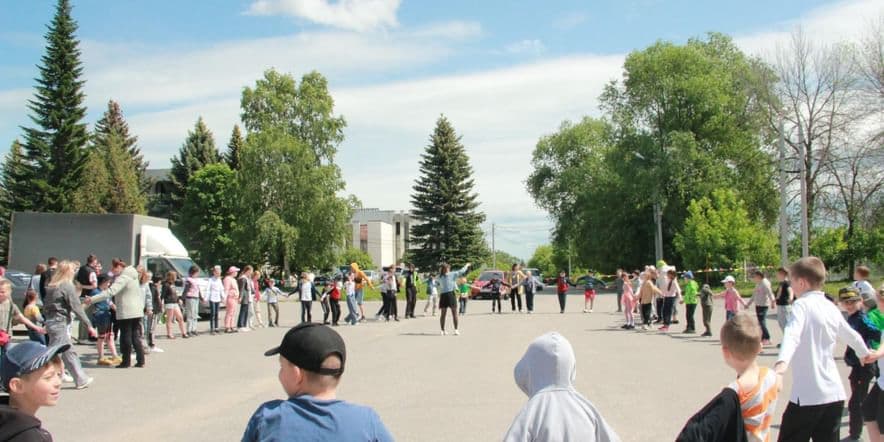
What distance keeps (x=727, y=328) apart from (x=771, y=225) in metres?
51.8

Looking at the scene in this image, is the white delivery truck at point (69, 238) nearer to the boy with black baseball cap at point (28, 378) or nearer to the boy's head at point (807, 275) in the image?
the boy with black baseball cap at point (28, 378)

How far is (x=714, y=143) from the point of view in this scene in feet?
167

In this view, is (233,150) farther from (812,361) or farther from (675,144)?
(812,361)

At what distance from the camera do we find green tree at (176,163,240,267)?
66.5 m

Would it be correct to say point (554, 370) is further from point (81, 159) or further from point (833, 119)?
point (81, 159)

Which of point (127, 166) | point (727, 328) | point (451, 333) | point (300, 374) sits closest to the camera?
point (300, 374)

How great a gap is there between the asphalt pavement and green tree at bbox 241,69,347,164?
127 feet

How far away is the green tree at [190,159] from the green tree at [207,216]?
18.8ft

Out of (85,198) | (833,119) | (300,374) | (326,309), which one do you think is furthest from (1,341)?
(85,198)

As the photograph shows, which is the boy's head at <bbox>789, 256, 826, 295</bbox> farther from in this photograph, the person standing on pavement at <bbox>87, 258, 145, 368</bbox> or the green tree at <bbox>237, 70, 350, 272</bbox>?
the green tree at <bbox>237, 70, 350, 272</bbox>

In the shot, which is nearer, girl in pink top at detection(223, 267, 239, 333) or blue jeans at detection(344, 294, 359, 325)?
girl in pink top at detection(223, 267, 239, 333)

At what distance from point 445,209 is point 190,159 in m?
26.3

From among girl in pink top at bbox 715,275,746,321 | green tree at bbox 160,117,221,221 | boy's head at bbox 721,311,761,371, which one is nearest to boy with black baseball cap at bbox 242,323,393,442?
boy's head at bbox 721,311,761,371

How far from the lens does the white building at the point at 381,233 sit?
434 ft
